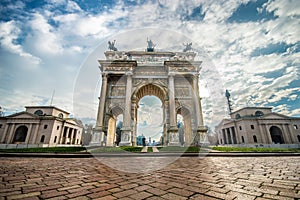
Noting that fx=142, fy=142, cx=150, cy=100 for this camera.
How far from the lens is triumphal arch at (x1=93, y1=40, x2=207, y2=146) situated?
2061cm

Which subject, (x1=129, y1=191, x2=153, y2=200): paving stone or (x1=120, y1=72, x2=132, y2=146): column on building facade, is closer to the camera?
(x1=129, y1=191, x2=153, y2=200): paving stone

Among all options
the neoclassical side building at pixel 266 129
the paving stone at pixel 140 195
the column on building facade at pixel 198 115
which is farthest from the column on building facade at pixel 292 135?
the paving stone at pixel 140 195

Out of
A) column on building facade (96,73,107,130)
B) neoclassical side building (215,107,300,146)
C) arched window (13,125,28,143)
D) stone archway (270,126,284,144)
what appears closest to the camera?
column on building facade (96,73,107,130)

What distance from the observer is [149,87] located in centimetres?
2406

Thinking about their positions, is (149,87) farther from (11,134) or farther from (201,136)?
(11,134)

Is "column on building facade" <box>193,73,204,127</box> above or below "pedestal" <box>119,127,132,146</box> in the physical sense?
above

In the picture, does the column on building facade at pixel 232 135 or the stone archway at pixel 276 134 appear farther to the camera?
the column on building facade at pixel 232 135

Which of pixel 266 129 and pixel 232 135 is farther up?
pixel 266 129

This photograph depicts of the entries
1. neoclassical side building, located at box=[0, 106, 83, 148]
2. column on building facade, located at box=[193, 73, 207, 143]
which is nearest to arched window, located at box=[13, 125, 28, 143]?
neoclassical side building, located at box=[0, 106, 83, 148]

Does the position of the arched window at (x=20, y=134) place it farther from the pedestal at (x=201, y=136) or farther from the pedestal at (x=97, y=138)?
the pedestal at (x=201, y=136)

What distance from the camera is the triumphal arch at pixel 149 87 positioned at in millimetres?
20609

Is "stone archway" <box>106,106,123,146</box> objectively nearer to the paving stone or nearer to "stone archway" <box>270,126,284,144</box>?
the paving stone

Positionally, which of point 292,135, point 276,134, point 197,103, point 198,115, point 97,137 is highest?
point 197,103

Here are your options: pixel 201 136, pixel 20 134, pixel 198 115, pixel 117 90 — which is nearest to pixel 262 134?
pixel 198 115
